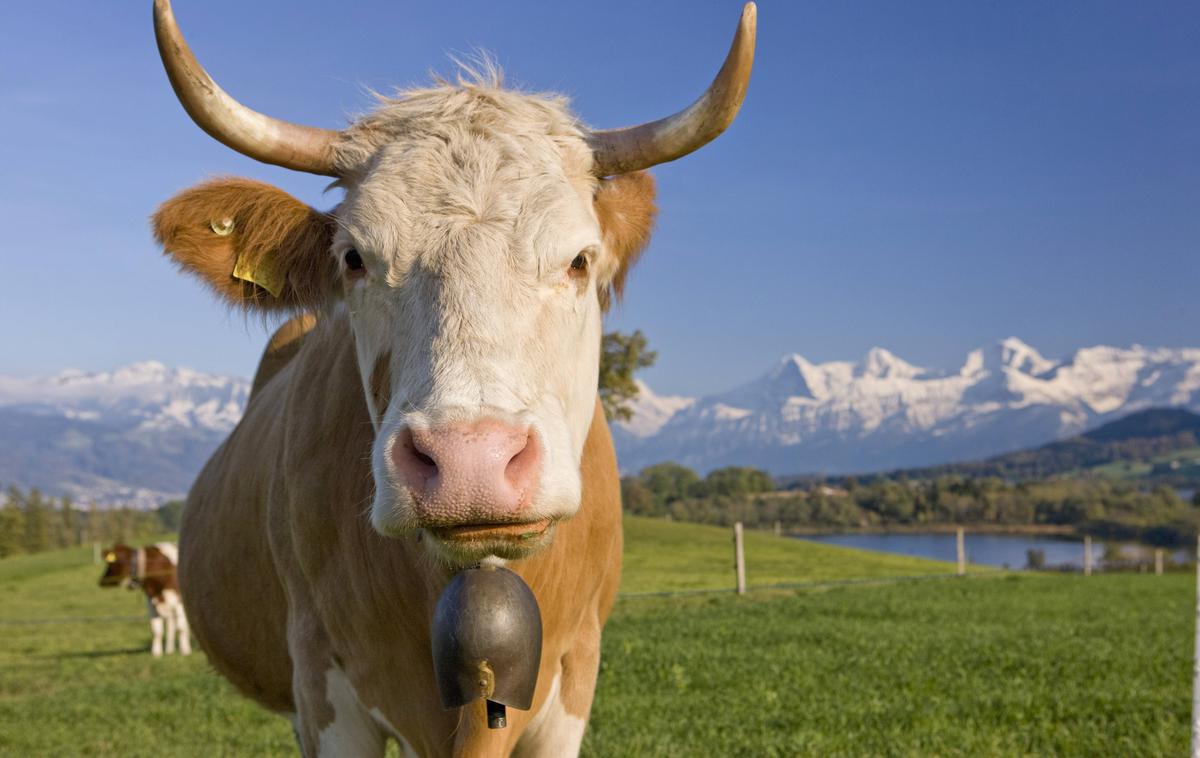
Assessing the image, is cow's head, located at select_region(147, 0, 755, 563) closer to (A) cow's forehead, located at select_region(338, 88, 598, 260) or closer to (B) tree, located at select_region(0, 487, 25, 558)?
(A) cow's forehead, located at select_region(338, 88, 598, 260)

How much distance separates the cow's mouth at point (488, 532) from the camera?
2391 mm

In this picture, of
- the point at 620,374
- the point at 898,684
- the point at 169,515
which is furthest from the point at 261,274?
the point at 169,515

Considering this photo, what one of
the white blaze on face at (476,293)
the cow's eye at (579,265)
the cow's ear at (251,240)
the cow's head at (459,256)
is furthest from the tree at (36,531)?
the cow's eye at (579,265)

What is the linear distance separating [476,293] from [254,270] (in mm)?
1187

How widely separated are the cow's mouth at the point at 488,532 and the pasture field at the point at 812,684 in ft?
18.0

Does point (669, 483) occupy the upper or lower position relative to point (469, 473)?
lower

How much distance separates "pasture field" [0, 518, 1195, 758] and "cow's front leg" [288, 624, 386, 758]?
13.6 feet

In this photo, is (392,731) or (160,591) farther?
(160,591)

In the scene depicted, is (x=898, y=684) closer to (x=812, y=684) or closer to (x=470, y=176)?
(x=812, y=684)

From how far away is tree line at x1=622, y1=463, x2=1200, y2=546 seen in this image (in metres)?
125

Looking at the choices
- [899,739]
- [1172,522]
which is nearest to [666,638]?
[899,739]

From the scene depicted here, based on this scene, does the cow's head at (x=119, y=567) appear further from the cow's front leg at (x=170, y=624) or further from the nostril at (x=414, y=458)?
the nostril at (x=414, y=458)

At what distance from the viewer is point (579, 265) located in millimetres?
3043

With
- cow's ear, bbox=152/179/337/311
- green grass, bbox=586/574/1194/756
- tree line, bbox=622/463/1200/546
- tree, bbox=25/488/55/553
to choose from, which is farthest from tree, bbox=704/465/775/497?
cow's ear, bbox=152/179/337/311
